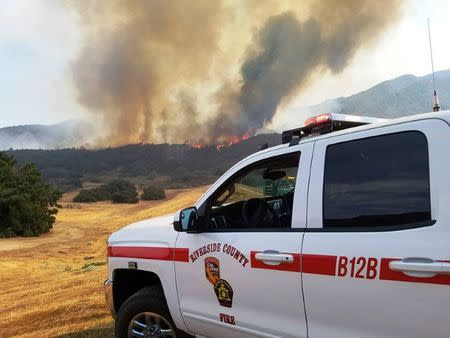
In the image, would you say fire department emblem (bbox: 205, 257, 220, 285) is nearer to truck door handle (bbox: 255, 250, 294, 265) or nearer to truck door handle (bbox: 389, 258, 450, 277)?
truck door handle (bbox: 255, 250, 294, 265)

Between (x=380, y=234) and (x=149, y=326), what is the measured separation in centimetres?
212

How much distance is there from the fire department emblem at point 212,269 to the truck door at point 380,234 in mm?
712

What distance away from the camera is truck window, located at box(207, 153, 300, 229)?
3283 mm

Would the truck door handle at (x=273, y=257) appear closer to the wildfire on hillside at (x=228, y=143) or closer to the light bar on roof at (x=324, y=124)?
the light bar on roof at (x=324, y=124)

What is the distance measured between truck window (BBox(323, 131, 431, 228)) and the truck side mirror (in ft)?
3.32

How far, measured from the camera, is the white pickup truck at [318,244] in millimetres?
2213

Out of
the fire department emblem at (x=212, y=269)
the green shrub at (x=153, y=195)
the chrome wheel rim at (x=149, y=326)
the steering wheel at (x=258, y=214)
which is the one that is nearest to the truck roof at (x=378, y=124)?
the steering wheel at (x=258, y=214)

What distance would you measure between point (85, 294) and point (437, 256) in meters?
6.24

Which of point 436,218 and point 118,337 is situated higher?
point 436,218

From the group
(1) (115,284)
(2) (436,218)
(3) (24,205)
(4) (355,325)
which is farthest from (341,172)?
(3) (24,205)

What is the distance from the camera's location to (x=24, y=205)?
73.5 feet

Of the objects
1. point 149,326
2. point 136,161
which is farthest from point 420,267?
point 136,161

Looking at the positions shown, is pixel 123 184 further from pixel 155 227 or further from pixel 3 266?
pixel 155 227

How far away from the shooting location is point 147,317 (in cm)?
380
